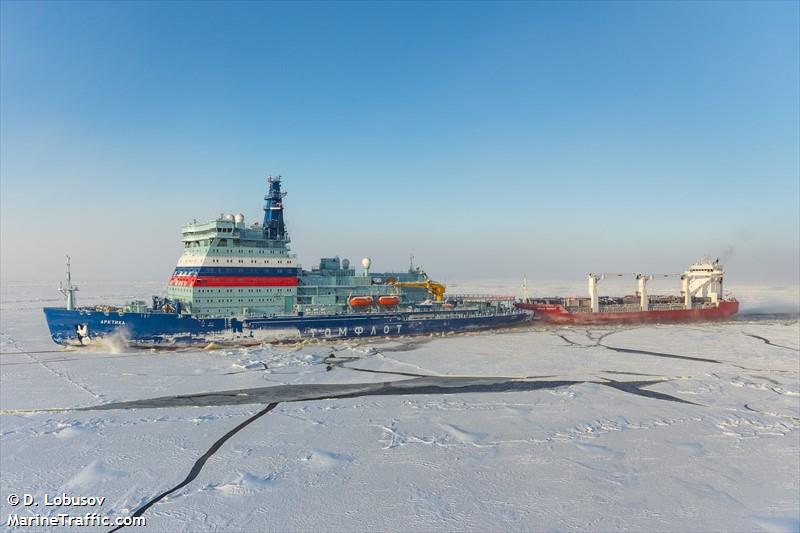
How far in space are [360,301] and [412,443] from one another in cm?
2023

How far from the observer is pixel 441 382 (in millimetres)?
18156

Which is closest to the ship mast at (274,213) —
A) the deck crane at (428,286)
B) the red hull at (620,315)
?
the deck crane at (428,286)

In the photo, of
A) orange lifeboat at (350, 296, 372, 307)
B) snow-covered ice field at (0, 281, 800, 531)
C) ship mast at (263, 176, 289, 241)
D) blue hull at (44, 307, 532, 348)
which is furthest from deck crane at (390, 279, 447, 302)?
snow-covered ice field at (0, 281, 800, 531)

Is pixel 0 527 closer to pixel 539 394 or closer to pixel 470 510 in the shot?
pixel 470 510

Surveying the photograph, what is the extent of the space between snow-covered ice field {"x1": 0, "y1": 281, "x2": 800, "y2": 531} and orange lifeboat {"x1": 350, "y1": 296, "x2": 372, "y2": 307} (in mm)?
8852

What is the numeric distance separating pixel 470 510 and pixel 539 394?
28.9ft

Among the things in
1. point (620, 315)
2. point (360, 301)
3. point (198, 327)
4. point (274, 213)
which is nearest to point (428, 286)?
point (360, 301)

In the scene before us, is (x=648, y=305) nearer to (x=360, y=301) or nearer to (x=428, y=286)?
(x=428, y=286)

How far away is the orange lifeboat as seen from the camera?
30.8 m

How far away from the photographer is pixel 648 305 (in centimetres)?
4494

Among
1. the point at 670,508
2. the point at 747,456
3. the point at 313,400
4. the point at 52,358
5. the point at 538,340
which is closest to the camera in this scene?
the point at 670,508

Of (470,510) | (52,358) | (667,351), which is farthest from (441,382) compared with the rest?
(52,358)

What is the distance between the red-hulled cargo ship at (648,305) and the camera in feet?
135

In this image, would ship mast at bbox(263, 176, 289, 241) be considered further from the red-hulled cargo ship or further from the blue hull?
the red-hulled cargo ship
